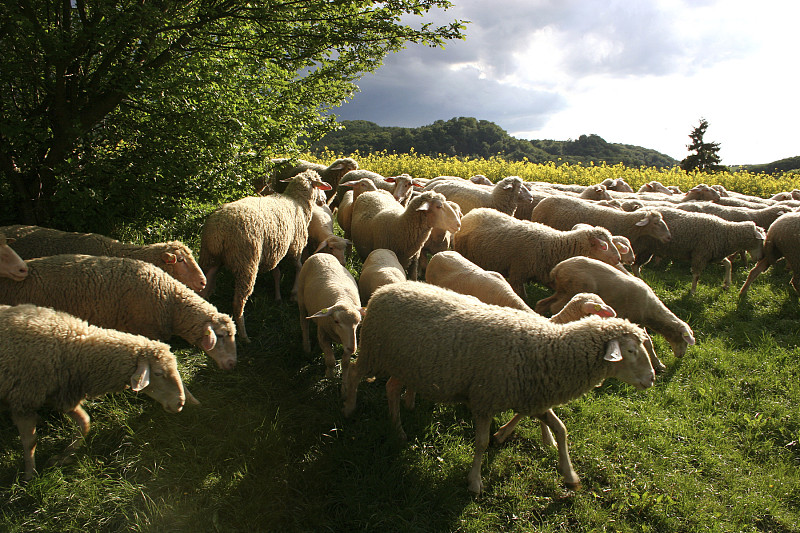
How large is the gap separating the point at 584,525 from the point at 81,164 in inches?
241

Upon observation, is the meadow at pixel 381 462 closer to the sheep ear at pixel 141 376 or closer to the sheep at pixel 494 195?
the sheep ear at pixel 141 376

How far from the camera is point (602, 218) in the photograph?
807 cm

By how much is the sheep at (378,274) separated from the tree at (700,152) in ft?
124

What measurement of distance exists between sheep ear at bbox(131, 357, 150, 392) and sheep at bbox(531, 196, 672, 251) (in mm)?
7049

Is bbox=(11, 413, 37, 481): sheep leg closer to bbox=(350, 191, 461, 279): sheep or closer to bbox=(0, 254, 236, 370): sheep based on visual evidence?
bbox=(0, 254, 236, 370): sheep

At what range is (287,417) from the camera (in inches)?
152

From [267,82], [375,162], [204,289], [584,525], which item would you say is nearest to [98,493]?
[204,289]

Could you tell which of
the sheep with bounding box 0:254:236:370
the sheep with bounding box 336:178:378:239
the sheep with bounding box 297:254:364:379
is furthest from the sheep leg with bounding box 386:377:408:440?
the sheep with bounding box 336:178:378:239

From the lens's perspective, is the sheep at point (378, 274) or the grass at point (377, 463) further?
A: the sheep at point (378, 274)

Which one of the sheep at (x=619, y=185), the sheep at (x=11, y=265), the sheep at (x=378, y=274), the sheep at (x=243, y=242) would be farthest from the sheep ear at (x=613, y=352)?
the sheep at (x=619, y=185)

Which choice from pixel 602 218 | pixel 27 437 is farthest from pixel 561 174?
pixel 27 437

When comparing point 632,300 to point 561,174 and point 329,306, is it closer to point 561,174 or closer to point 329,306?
point 329,306

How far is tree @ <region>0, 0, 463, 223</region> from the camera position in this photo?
4.71m

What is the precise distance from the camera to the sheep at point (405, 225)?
619 cm
